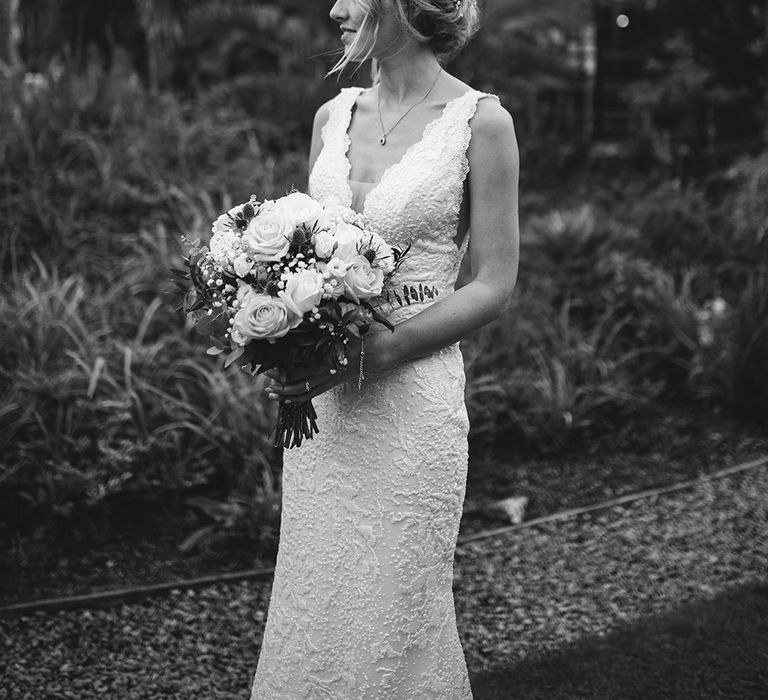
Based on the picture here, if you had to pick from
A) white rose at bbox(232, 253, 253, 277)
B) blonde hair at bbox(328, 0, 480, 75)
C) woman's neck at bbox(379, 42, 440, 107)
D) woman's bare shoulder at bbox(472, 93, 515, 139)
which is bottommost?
white rose at bbox(232, 253, 253, 277)

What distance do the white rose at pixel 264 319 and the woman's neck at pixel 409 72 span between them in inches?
36.6

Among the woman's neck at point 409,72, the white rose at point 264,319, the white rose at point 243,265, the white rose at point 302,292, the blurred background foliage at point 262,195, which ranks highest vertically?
the woman's neck at point 409,72

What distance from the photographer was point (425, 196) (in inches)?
103

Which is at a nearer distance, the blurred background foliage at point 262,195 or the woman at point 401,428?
the woman at point 401,428

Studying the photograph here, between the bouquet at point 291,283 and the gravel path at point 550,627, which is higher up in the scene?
the bouquet at point 291,283

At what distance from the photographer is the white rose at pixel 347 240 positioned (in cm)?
230

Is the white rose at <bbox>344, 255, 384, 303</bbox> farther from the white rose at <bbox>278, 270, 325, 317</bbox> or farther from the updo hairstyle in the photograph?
the updo hairstyle

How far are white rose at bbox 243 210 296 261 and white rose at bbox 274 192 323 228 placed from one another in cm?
2

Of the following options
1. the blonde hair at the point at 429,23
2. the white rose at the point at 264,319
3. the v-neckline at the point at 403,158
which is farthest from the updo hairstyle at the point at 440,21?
the white rose at the point at 264,319

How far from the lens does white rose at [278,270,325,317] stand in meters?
2.24

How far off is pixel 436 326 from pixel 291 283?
19.2 inches

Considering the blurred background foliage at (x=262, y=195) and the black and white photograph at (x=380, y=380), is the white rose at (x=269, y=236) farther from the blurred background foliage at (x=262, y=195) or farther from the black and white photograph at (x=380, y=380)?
the blurred background foliage at (x=262, y=195)

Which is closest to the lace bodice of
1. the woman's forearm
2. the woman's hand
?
the woman's forearm

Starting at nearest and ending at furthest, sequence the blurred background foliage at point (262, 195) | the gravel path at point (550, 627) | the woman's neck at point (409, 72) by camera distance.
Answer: the woman's neck at point (409, 72), the gravel path at point (550, 627), the blurred background foliage at point (262, 195)
